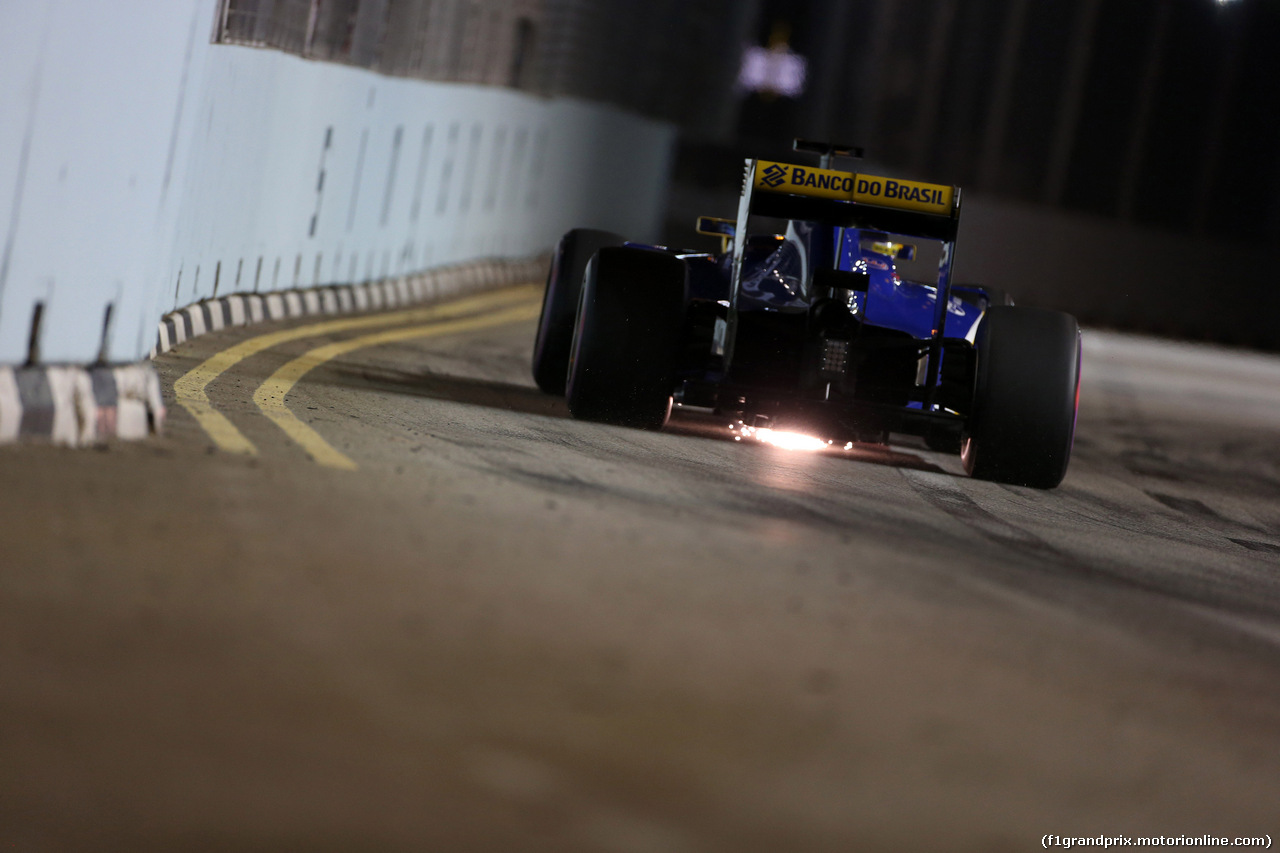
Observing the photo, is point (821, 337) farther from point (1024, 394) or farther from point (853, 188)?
point (1024, 394)

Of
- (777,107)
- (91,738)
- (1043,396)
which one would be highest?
(777,107)

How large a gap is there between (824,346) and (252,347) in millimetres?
4103

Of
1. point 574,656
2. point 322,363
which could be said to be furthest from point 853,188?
point 574,656

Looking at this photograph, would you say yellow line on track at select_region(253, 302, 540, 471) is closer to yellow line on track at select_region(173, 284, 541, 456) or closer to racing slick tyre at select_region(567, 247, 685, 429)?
yellow line on track at select_region(173, 284, 541, 456)

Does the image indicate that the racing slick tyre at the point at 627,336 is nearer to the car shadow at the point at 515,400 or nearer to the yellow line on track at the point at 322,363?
the car shadow at the point at 515,400

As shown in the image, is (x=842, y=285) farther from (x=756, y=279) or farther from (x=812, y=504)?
(x=812, y=504)

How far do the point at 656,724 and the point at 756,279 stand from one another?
5.67 meters

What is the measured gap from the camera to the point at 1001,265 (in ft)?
114

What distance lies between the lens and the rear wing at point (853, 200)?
973 centimetres

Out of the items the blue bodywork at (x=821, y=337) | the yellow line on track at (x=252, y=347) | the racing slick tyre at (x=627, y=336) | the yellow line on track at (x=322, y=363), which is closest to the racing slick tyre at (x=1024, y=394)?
the blue bodywork at (x=821, y=337)

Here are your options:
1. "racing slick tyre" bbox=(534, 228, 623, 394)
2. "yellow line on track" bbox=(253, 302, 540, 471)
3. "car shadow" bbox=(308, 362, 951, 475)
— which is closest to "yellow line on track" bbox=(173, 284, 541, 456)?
"yellow line on track" bbox=(253, 302, 540, 471)

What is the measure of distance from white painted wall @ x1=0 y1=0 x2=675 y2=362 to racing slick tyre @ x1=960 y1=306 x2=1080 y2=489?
4152 millimetres

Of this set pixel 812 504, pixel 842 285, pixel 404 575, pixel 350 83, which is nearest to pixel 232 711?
pixel 404 575

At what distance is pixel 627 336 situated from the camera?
9719 mm
